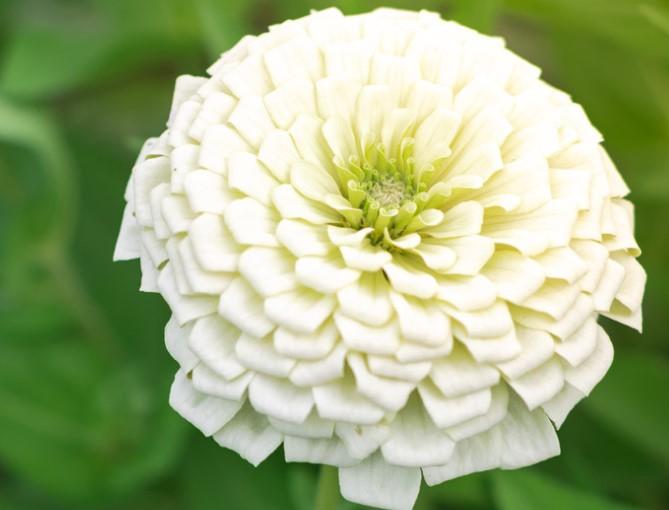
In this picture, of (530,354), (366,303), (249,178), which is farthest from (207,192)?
(530,354)

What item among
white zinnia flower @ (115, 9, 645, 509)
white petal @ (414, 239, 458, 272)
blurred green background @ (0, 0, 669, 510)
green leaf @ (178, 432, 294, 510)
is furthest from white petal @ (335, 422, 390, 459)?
green leaf @ (178, 432, 294, 510)

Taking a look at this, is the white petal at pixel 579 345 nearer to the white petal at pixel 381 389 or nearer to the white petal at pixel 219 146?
the white petal at pixel 381 389

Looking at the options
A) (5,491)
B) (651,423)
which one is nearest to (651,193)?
(651,423)

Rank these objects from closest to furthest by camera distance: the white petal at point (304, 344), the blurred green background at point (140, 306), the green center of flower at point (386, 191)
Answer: the white petal at point (304, 344) < the green center of flower at point (386, 191) < the blurred green background at point (140, 306)

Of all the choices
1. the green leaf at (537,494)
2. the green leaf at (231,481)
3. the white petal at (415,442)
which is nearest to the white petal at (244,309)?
the white petal at (415,442)

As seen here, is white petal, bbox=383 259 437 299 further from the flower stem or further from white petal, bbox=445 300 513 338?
the flower stem

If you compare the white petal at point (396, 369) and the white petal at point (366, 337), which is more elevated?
the white petal at point (366, 337)
